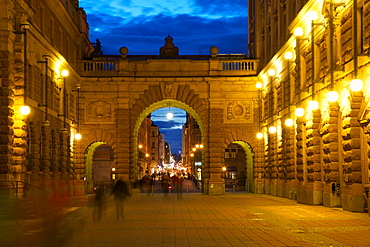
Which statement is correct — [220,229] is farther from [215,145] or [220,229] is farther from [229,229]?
[215,145]

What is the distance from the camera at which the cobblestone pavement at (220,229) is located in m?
13.7

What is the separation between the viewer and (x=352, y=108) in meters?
21.3

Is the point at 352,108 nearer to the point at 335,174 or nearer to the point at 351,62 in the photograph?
the point at 351,62

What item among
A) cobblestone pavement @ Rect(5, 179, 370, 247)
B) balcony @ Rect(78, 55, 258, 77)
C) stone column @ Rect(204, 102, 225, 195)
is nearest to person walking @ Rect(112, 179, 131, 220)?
cobblestone pavement @ Rect(5, 179, 370, 247)

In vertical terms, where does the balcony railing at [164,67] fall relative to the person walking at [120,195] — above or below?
above

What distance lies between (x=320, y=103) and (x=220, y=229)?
10776mm

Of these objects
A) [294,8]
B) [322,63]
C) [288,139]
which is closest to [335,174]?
[322,63]

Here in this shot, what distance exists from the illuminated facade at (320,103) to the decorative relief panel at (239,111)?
299 centimetres

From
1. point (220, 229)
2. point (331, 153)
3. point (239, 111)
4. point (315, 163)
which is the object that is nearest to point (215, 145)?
point (239, 111)

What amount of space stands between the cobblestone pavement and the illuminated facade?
2.04 meters

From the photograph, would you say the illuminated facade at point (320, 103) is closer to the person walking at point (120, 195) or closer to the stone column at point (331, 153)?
the stone column at point (331, 153)

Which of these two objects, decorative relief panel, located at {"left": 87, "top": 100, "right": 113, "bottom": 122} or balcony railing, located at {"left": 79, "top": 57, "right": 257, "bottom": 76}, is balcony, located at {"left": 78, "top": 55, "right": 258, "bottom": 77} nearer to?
balcony railing, located at {"left": 79, "top": 57, "right": 257, "bottom": 76}

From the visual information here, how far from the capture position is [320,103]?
1017 inches

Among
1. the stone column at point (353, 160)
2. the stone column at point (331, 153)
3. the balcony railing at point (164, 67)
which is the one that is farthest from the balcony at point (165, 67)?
the stone column at point (353, 160)
